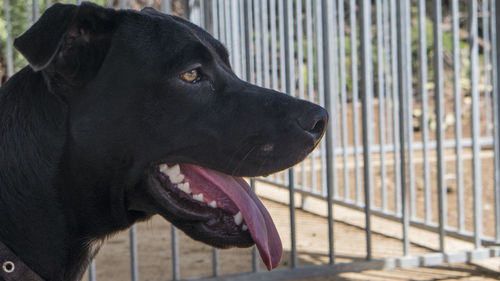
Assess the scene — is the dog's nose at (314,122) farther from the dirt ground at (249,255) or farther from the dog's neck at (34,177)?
the dirt ground at (249,255)

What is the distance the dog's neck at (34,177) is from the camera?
7.18 ft

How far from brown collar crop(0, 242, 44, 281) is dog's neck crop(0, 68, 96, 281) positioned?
1.8 inches

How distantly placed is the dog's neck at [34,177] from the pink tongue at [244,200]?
1.46ft

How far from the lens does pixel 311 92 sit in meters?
6.27

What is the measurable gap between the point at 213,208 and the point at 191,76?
0.44 metres

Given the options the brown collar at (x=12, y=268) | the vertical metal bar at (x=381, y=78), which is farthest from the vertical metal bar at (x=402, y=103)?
the brown collar at (x=12, y=268)

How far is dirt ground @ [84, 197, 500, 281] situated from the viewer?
4602 millimetres

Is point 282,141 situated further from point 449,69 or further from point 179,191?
point 449,69

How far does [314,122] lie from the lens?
7.61 feet

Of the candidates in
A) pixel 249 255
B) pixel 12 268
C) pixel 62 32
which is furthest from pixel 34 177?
pixel 249 255

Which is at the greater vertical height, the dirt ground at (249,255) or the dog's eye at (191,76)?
the dog's eye at (191,76)

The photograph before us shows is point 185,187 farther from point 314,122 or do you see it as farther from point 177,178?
point 314,122

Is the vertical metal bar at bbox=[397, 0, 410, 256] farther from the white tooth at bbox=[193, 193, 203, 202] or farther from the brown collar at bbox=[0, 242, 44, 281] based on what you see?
the brown collar at bbox=[0, 242, 44, 281]

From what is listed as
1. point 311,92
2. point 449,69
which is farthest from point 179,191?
point 449,69
